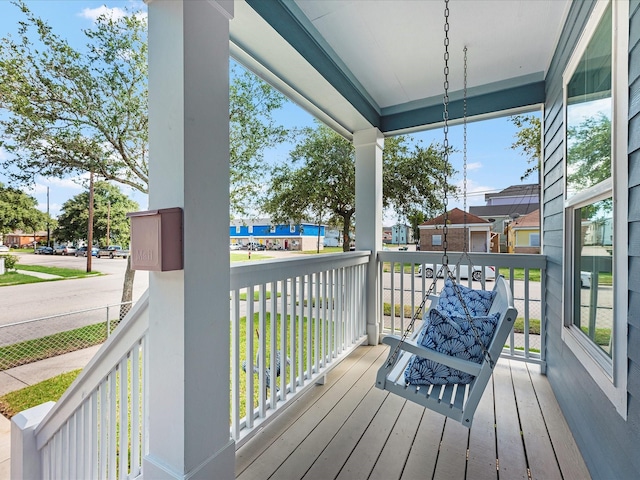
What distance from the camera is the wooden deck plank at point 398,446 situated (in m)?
1.56

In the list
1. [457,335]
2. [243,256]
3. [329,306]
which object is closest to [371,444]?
[457,335]

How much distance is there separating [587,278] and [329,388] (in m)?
1.85

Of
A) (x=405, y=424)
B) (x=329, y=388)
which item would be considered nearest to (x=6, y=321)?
(x=329, y=388)

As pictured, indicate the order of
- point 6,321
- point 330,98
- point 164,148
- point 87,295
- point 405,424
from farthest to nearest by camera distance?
1. point 330,98
2. point 405,424
3. point 87,295
4. point 6,321
5. point 164,148

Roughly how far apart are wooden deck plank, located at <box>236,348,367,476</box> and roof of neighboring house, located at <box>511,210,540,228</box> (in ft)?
6.98

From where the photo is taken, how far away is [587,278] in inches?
68.5

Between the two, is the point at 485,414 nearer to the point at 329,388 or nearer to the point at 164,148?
the point at 329,388

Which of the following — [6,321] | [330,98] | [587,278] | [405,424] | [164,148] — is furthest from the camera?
[330,98]

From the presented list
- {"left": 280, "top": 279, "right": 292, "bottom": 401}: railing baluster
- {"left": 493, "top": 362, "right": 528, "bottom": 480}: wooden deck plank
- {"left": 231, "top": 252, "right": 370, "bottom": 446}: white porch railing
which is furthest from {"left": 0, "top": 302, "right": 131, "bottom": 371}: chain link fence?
{"left": 493, "top": 362, "right": 528, "bottom": 480}: wooden deck plank

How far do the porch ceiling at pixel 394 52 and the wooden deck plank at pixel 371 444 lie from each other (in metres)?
2.44

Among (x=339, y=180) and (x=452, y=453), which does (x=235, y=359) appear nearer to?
(x=452, y=453)

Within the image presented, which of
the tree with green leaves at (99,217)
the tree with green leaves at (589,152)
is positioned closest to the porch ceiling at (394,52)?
the tree with green leaves at (589,152)

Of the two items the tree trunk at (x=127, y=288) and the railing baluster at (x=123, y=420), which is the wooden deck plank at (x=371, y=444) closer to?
the railing baluster at (x=123, y=420)

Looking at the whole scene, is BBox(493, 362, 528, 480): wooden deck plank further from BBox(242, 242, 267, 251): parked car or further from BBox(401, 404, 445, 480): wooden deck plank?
BBox(242, 242, 267, 251): parked car
